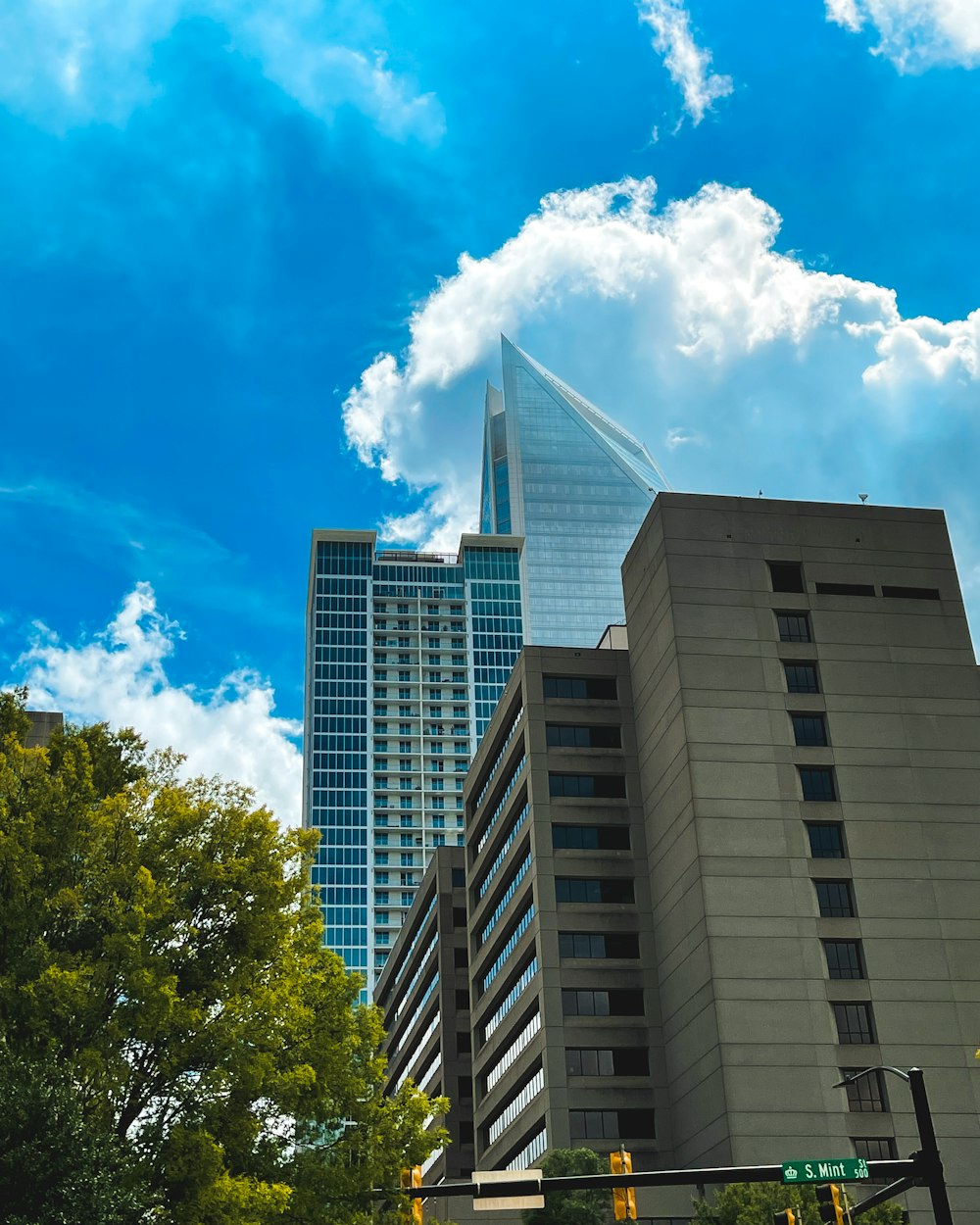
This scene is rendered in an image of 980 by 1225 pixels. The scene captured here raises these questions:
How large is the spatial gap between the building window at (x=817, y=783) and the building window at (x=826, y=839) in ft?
4.62

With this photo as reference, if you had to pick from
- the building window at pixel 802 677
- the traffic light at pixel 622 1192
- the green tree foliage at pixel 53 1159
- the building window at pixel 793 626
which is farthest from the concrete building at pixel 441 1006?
the green tree foliage at pixel 53 1159

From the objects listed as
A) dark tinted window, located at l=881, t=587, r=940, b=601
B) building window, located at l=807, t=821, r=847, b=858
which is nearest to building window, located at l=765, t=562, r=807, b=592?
dark tinted window, located at l=881, t=587, r=940, b=601

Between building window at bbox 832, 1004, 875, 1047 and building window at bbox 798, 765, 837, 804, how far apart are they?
1131 centimetres

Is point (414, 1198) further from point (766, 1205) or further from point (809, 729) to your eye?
point (809, 729)

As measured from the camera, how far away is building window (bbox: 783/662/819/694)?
78.6m

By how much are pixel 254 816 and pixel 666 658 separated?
52.7 m

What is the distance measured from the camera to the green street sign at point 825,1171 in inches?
1000

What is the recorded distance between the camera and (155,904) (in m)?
27.6

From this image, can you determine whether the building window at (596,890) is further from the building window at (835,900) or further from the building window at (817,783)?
the building window at (835,900)

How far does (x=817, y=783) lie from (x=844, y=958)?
32.1 ft

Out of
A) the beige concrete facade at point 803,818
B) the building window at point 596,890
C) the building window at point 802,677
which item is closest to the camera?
the beige concrete facade at point 803,818

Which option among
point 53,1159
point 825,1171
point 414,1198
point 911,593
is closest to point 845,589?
point 911,593

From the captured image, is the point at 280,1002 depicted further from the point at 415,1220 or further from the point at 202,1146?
the point at 415,1220

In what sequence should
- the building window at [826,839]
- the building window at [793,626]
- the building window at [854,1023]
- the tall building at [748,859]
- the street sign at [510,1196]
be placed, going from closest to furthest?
the street sign at [510,1196] → the tall building at [748,859] → the building window at [854,1023] → the building window at [826,839] → the building window at [793,626]
